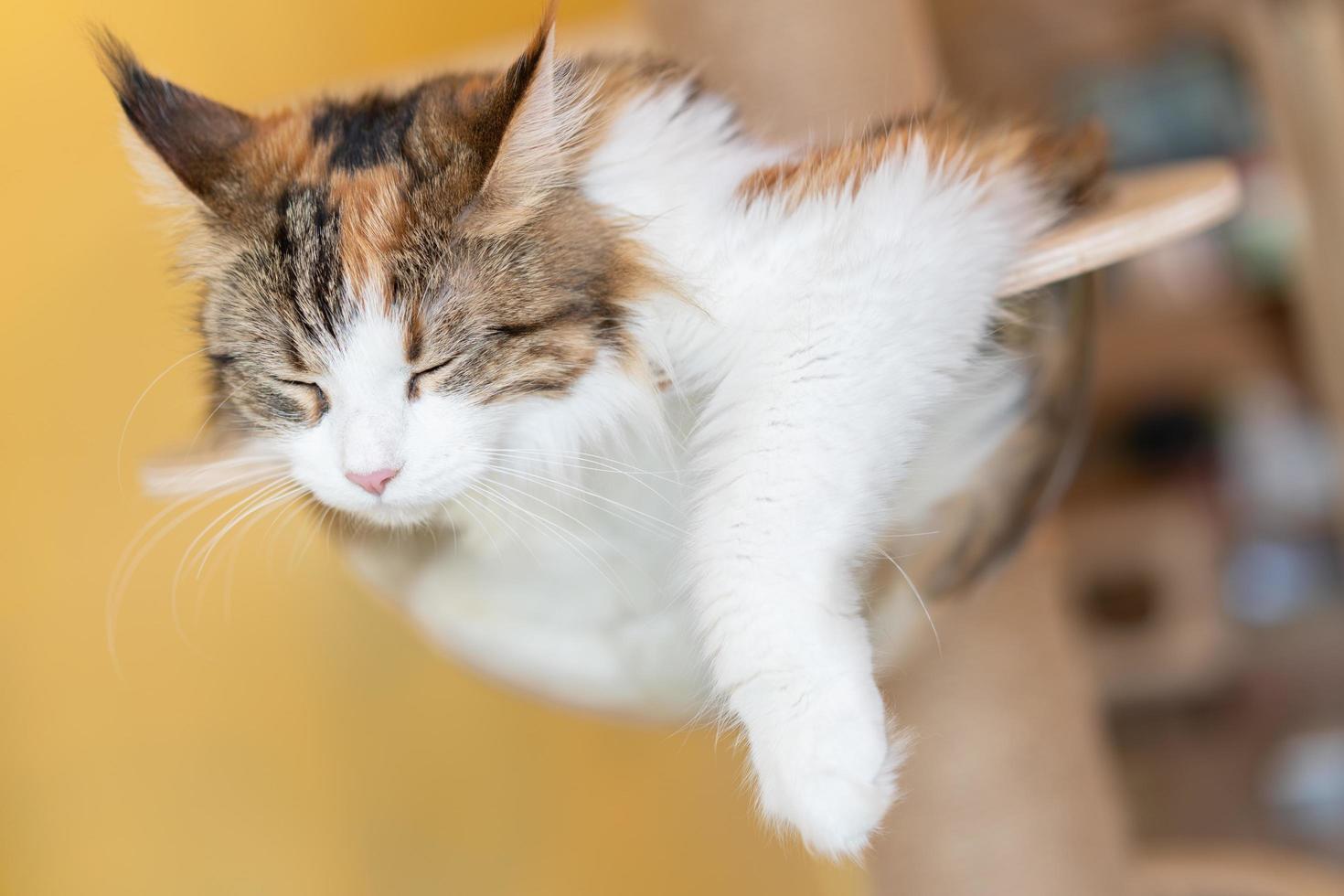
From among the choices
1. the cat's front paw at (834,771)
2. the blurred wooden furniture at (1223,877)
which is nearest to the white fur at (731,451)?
the cat's front paw at (834,771)

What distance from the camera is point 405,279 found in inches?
28.6

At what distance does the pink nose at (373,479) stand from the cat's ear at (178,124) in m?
0.21

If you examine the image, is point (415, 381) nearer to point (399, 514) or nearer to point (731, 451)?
point (399, 514)

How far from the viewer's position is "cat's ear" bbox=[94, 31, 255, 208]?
2.30 ft

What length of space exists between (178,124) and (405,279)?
0.19 metres

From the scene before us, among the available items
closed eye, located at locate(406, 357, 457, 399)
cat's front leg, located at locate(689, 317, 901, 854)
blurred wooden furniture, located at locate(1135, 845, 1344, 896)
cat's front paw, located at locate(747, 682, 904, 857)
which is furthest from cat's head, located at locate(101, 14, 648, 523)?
blurred wooden furniture, located at locate(1135, 845, 1344, 896)

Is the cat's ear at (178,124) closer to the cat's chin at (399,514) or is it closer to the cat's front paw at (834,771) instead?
the cat's chin at (399,514)

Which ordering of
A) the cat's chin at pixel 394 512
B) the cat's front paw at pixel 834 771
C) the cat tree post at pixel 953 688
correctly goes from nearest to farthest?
the cat's front paw at pixel 834 771, the cat's chin at pixel 394 512, the cat tree post at pixel 953 688

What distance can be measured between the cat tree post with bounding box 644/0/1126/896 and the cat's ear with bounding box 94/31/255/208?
455 millimetres

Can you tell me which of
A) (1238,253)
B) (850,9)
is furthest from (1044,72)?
(850,9)

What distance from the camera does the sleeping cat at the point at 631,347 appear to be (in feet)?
2.32

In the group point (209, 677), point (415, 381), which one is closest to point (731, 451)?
point (415, 381)

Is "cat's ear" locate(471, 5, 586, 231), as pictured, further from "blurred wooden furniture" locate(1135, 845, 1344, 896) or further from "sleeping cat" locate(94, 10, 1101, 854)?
"blurred wooden furniture" locate(1135, 845, 1344, 896)

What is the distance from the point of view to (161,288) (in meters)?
1.09
